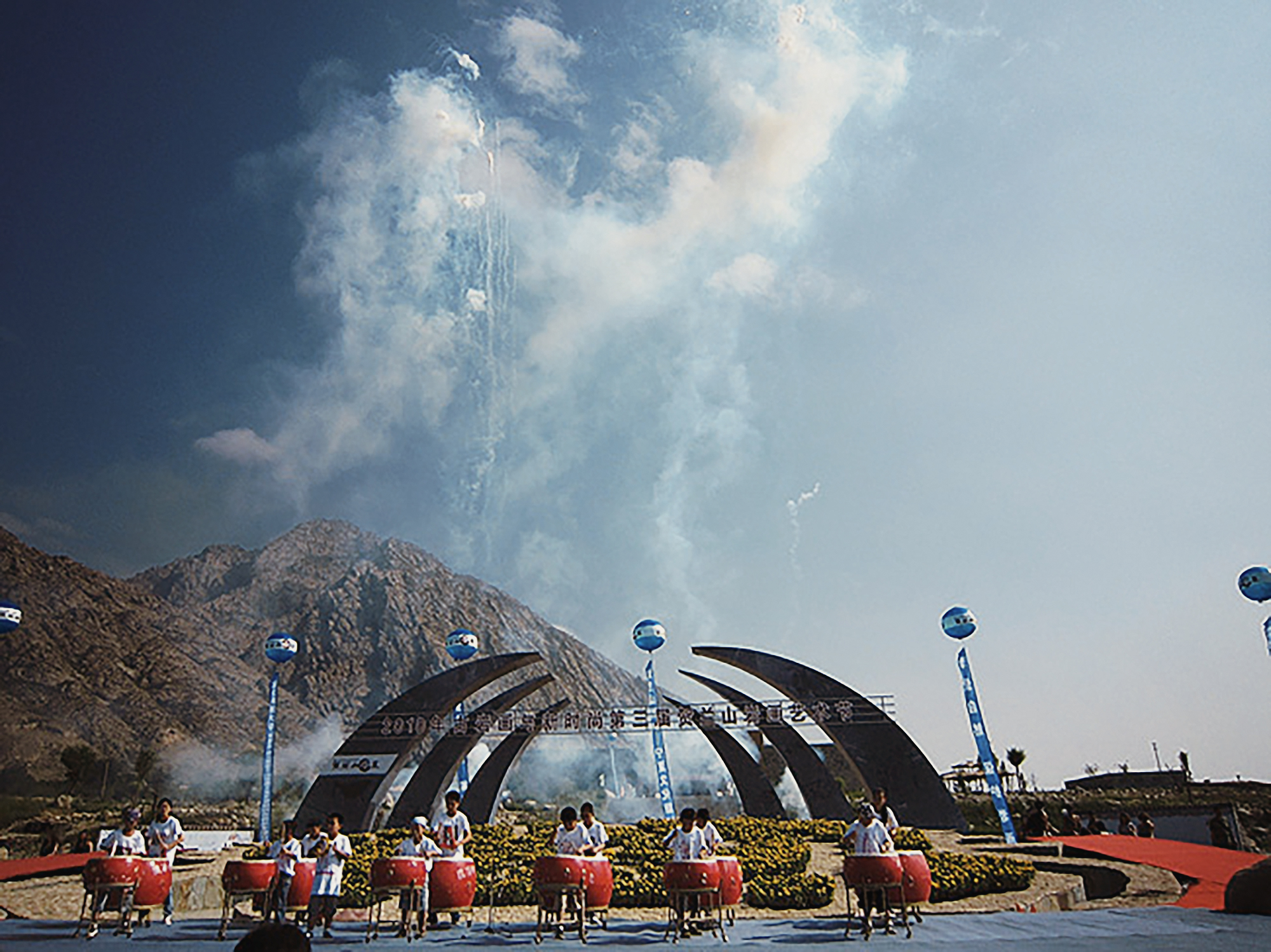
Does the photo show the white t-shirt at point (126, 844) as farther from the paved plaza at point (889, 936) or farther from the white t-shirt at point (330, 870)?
the white t-shirt at point (330, 870)

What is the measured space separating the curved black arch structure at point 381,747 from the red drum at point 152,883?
8.21 metres

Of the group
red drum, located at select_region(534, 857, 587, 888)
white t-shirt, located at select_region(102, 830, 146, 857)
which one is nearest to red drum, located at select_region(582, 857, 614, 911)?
red drum, located at select_region(534, 857, 587, 888)

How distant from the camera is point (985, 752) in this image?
17984 mm

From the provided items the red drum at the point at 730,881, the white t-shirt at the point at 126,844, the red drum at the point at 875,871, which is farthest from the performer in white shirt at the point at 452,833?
the red drum at the point at 875,871

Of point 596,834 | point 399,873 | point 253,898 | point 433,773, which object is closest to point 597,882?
point 596,834

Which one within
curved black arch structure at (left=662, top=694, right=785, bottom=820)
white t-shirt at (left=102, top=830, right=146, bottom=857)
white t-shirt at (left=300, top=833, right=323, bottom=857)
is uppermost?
curved black arch structure at (left=662, top=694, right=785, bottom=820)

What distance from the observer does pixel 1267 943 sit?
664cm

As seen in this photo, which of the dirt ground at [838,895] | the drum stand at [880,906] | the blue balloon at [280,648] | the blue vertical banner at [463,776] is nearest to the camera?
the drum stand at [880,906]

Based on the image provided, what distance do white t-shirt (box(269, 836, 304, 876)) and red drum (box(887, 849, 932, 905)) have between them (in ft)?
21.1

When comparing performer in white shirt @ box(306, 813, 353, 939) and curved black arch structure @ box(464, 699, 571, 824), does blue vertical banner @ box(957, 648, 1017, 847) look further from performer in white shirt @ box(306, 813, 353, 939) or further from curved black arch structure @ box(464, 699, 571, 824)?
performer in white shirt @ box(306, 813, 353, 939)

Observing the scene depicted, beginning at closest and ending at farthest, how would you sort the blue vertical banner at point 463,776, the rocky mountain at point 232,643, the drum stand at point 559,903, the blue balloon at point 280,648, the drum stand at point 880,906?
1. the drum stand at point 880,906
2. the drum stand at point 559,903
3. the blue balloon at point 280,648
4. the blue vertical banner at point 463,776
5. the rocky mountain at point 232,643

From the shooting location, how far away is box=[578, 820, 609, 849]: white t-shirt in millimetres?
9547

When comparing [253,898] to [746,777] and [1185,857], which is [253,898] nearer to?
[1185,857]

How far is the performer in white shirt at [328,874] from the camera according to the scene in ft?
30.0
